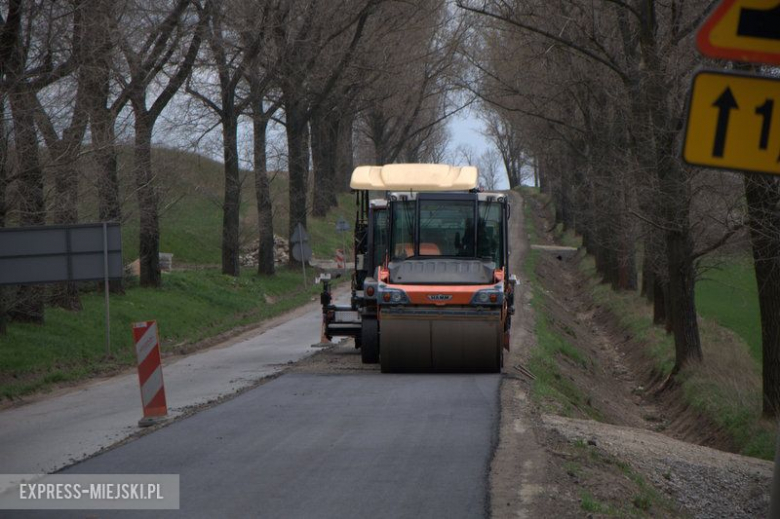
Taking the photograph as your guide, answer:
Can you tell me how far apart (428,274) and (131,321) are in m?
12.7

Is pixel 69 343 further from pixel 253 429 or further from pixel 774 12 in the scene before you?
pixel 774 12

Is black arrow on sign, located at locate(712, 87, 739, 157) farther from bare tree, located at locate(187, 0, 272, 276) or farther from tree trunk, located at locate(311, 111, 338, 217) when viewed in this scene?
tree trunk, located at locate(311, 111, 338, 217)

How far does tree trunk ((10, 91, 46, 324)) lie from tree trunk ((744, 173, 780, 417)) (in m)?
12.1

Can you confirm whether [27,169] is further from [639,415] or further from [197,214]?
[197,214]

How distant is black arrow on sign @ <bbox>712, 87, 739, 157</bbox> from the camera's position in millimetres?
4938

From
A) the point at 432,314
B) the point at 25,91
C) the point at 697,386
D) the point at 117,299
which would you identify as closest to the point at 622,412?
the point at 697,386

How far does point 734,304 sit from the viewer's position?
128 feet

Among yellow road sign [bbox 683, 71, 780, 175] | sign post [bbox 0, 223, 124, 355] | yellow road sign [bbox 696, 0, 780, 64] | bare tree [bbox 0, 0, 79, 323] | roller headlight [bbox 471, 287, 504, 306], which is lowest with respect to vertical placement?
roller headlight [bbox 471, 287, 504, 306]

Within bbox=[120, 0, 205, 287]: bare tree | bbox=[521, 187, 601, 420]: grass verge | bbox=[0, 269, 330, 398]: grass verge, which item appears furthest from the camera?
bbox=[120, 0, 205, 287]: bare tree

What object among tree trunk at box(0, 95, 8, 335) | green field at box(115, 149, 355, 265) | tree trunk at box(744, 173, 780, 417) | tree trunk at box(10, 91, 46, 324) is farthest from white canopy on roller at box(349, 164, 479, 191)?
green field at box(115, 149, 355, 265)

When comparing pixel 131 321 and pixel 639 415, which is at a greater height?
pixel 131 321

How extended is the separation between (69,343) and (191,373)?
4.04 meters

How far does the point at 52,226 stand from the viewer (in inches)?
770

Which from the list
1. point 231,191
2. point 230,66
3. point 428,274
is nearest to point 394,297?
point 428,274
